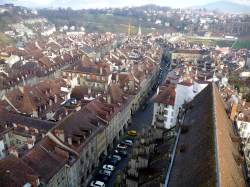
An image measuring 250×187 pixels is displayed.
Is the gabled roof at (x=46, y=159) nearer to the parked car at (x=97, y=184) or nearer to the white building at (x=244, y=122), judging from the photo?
the parked car at (x=97, y=184)

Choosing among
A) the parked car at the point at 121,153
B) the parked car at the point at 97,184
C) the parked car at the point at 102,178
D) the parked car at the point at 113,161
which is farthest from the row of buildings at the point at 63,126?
the parked car at the point at 121,153

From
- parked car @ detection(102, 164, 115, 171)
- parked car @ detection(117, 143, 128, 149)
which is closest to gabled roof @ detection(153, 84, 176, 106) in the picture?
parked car @ detection(117, 143, 128, 149)

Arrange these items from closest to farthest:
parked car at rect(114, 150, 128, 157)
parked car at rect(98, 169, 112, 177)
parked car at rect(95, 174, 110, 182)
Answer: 1. parked car at rect(95, 174, 110, 182)
2. parked car at rect(98, 169, 112, 177)
3. parked car at rect(114, 150, 128, 157)

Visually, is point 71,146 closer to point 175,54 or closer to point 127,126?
point 127,126

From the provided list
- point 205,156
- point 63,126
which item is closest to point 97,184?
point 63,126

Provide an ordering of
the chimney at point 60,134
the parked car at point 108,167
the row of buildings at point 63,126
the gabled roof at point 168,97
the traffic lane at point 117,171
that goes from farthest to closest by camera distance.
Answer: the gabled roof at point 168,97 → the parked car at point 108,167 → the traffic lane at point 117,171 → the chimney at point 60,134 → the row of buildings at point 63,126

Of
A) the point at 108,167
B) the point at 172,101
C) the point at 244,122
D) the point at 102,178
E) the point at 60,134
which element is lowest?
the point at 102,178

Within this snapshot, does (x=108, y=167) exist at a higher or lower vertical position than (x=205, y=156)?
lower

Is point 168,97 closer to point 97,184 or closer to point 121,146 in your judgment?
point 121,146

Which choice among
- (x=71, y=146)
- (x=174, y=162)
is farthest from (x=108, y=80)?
(x=174, y=162)

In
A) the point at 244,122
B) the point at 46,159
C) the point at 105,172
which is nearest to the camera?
the point at 46,159

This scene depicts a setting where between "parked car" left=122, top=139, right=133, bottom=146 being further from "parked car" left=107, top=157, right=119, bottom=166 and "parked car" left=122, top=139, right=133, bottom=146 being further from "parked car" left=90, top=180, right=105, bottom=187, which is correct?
"parked car" left=90, top=180, right=105, bottom=187
